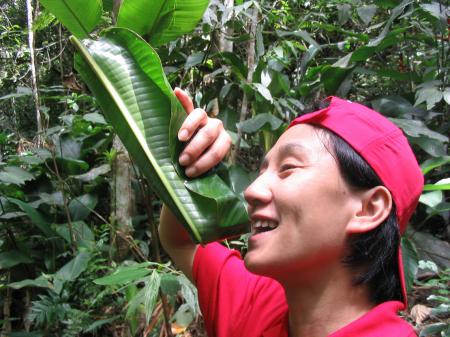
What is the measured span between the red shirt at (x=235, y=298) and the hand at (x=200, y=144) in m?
0.35

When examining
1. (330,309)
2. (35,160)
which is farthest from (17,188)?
(330,309)

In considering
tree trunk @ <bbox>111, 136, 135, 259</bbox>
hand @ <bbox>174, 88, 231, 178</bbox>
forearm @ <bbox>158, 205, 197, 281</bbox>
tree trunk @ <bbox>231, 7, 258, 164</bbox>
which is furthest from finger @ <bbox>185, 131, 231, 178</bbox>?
tree trunk @ <bbox>111, 136, 135, 259</bbox>

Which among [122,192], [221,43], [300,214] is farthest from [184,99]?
[221,43]

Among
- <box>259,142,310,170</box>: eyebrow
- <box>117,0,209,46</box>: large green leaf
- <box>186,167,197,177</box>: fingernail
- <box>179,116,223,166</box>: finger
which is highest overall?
<box>117,0,209,46</box>: large green leaf

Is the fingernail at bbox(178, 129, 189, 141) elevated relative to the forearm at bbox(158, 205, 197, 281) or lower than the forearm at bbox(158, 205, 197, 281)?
elevated

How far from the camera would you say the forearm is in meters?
1.30

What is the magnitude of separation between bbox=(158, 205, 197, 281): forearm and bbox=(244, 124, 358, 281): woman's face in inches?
14.5

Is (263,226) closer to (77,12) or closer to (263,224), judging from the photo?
(263,224)

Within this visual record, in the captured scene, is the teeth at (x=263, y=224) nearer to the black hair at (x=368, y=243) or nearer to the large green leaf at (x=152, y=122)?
the large green leaf at (x=152, y=122)

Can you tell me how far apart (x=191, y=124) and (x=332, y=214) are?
0.33m

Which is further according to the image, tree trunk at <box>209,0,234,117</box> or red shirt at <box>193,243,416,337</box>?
tree trunk at <box>209,0,234,117</box>

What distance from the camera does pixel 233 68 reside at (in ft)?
8.60

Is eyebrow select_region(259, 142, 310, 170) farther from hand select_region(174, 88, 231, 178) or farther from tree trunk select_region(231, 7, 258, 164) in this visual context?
tree trunk select_region(231, 7, 258, 164)

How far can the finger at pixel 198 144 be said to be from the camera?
0.97 meters
